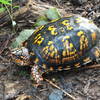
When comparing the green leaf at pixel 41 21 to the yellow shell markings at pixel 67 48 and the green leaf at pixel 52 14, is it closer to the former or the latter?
the green leaf at pixel 52 14

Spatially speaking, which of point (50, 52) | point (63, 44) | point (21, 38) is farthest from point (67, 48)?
point (21, 38)

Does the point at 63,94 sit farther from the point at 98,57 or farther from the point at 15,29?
the point at 15,29

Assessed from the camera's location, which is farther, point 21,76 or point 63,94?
point 21,76

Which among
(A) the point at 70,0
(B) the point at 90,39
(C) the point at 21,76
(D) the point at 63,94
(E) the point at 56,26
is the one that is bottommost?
(D) the point at 63,94

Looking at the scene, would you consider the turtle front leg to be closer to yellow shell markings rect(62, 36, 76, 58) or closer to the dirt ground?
the dirt ground

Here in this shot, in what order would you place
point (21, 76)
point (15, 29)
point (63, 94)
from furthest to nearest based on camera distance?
point (15, 29) < point (21, 76) < point (63, 94)

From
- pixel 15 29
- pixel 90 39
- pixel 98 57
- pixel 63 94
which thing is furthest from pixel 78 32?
pixel 15 29

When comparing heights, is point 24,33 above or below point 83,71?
above
